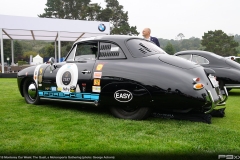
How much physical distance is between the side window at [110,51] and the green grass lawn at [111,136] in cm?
98

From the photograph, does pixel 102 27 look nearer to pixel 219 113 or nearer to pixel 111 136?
pixel 219 113

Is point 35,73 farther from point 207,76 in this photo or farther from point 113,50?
point 207,76

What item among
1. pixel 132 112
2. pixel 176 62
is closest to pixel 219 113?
pixel 176 62

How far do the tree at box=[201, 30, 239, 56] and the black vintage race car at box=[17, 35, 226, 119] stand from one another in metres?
46.0

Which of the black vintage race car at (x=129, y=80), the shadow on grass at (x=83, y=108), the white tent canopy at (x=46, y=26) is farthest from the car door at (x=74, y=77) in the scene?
the white tent canopy at (x=46, y=26)

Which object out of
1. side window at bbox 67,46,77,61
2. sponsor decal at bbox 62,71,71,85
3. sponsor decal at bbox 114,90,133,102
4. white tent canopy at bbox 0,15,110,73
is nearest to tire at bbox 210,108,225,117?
sponsor decal at bbox 114,90,133,102

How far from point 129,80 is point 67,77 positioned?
1276 millimetres

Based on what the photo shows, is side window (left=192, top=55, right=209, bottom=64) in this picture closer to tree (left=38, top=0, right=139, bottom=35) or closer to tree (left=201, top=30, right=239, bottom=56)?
tree (left=201, top=30, right=239, bottom=56)

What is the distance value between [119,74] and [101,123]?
0.77 meters

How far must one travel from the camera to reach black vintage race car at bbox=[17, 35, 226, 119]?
127 inches

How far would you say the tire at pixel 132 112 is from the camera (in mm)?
3490

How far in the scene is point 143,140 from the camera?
8.59 ft

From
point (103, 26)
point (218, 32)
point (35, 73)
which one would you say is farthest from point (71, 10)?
point (35, 73)

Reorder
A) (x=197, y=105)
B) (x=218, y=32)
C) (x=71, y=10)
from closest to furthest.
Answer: (x=197, y=105)
(x=218, y=32)
(x=71, y=10)
